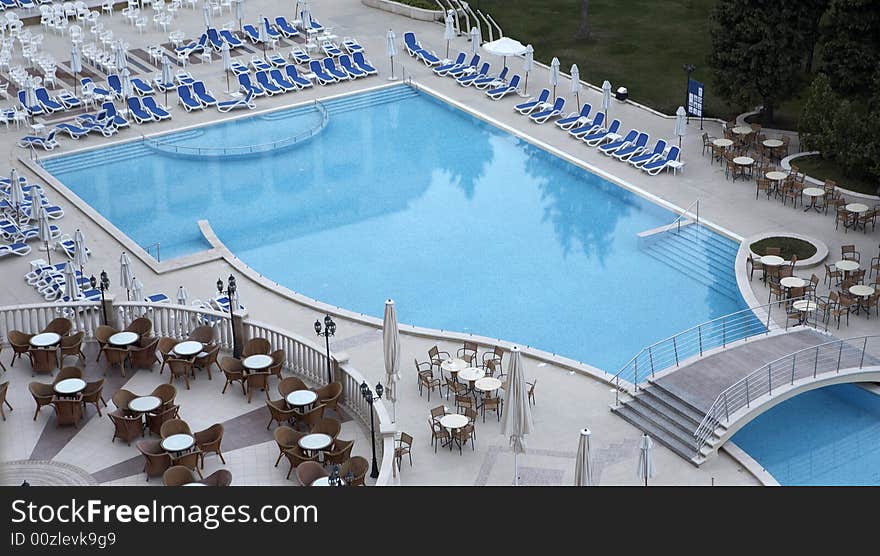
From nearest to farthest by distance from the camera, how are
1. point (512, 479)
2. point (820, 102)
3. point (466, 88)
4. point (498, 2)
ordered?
point (512, 479) → point (820, 102) → point (466, 88) → point (498, 2)

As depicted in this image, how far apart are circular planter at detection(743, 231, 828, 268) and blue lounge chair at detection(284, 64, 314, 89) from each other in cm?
1719

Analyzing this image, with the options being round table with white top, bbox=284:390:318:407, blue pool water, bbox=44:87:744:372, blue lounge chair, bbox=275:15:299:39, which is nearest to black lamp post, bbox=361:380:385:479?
round table with white top, bbox=284:390:318:407

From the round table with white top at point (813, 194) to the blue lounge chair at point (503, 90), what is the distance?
11.5 meters

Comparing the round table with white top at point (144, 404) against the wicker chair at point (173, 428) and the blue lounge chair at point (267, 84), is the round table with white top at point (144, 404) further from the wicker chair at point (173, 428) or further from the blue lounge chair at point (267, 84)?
the blue lounge chair at point (267, 84)

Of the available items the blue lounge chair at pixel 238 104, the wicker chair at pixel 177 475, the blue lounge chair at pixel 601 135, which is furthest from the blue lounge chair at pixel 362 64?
the wicker chair at pixel 177 475

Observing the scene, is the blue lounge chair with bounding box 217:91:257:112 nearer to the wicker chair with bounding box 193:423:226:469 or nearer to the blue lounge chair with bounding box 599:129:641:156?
the blue lounge chair with bounding box 599:129:641:156

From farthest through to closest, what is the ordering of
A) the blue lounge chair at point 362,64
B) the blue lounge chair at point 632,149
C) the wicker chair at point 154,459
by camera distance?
1. the blue lounge chair at point 362,64
2. the blue lounge chair at point 632,149
3. the wicker chair at point 154,459

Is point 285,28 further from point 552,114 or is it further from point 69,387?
point 69,387

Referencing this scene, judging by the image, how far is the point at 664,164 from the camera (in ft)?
118

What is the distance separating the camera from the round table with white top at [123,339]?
2477cm

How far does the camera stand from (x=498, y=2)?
51344 mm
